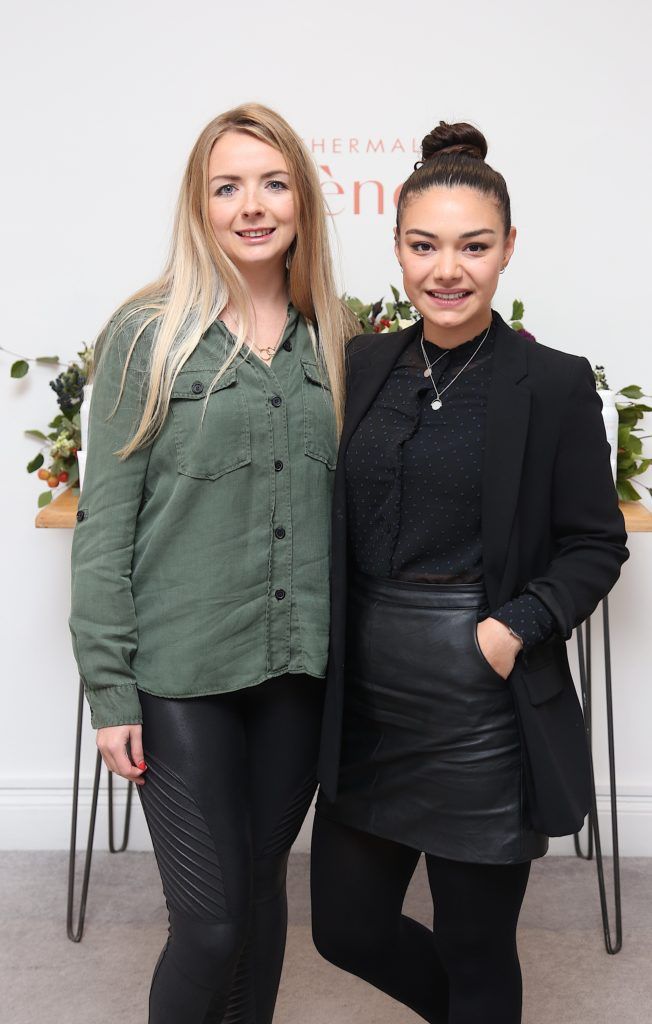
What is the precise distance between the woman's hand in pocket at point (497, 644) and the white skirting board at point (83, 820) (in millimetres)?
1624

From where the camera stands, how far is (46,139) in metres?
2.68

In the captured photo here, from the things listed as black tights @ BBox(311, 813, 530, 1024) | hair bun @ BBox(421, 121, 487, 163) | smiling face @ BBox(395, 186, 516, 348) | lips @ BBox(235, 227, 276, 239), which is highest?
hair bun @ BBox(421, 121, 487, 163)

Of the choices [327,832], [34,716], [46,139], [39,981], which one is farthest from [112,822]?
[46,139]

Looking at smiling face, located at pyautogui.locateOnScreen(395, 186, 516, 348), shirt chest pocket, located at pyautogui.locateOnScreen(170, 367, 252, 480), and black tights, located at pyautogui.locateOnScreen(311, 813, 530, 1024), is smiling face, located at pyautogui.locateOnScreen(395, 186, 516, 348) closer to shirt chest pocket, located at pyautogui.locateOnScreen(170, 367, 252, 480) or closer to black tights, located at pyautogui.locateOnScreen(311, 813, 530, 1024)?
shirt chest pocket, located at pyautogui.locateOnScreen(170, 367, 252, 480)

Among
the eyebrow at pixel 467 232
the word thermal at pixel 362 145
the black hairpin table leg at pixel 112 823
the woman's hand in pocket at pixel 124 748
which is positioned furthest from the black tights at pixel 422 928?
the word thermal at pixel 362 145

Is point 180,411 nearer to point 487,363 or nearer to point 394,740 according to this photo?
point 487,363

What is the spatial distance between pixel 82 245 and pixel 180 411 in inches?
50.5

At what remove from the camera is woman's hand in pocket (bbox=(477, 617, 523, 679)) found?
1.51 meters

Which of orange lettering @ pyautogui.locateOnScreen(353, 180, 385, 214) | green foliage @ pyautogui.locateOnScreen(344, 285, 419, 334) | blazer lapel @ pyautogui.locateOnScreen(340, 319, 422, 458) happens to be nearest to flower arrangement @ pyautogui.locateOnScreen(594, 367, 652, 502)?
green foliage @ pyautogui.locateOnScreen(344, 285, 419, 334)

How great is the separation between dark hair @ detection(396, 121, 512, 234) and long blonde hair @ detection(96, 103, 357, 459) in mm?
185

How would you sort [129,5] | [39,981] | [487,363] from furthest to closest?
[129,5] < [39,981] < [487,363]

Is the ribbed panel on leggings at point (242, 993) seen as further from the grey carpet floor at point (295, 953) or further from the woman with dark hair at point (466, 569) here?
the grey carpet floor at point (295, 953)

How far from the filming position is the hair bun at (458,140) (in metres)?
1.56

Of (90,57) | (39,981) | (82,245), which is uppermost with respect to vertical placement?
(90,57)
